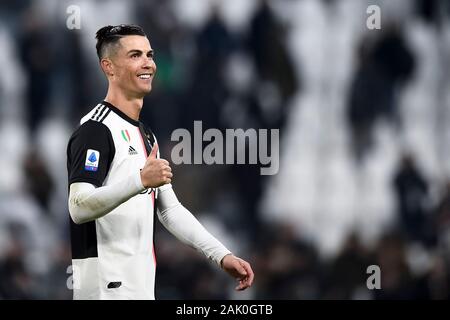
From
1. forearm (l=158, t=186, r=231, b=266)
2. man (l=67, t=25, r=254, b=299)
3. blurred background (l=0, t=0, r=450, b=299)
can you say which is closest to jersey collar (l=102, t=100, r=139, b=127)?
man (l=67, t=25, r=254, b=299)

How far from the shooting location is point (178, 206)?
4.46m

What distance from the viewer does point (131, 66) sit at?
14.1 feet

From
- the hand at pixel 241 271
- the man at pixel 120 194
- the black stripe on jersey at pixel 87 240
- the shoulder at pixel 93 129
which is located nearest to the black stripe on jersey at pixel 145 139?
the man at pixel 120 194

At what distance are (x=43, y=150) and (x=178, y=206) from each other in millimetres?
3448

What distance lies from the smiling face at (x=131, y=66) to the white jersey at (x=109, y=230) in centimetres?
21

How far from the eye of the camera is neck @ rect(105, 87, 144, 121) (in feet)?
14.0

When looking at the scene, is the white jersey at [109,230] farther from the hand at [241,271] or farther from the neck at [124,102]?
the hand at [241,271]

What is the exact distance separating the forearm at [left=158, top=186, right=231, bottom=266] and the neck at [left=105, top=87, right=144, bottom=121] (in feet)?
1.36

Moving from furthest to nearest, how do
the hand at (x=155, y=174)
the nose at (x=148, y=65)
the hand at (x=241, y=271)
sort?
the nose at (x=148, y=65) → the hand at (x=241, y=271) → the hand at (x=155, y=174)

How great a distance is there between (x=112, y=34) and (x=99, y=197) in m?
0.94

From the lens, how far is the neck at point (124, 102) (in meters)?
4.28

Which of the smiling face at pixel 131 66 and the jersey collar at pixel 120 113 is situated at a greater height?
the smiling face at pixel 131 66

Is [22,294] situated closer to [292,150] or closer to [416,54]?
[292,150]
